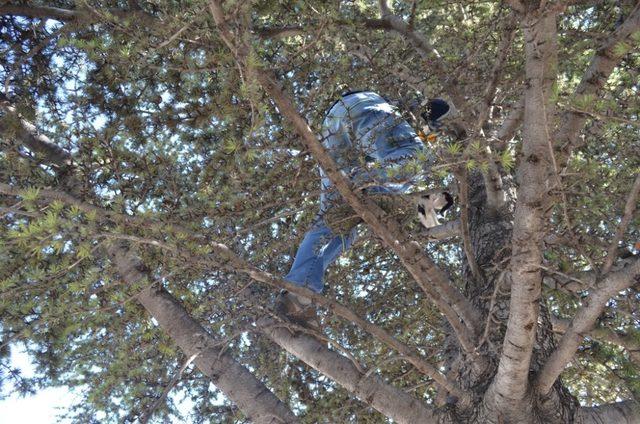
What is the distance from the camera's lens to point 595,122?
11.3ft

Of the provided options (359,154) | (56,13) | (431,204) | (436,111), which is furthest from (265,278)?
(56,13)

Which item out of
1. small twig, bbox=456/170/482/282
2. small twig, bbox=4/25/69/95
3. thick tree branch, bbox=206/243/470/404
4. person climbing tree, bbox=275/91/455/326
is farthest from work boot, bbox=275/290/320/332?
small twig, bbox=4/25/69/95

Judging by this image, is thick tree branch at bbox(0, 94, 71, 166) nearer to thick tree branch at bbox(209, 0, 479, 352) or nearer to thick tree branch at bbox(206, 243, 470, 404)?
thick tree branch at bbox(206, 243, 470, 404)

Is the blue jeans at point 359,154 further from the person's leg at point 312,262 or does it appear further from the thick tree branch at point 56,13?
the thick tree branch at point 56,13

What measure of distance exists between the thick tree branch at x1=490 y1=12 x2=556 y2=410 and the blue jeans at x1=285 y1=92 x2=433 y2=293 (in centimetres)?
47

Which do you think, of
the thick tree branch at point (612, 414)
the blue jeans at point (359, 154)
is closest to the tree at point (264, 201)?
the thick tree branch at point (612, 414)

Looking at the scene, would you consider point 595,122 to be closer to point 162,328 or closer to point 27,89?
point 162,328

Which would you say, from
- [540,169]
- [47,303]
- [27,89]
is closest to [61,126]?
[27,89]

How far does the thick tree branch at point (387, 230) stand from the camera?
2.66 meters

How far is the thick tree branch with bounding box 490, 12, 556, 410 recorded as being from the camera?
8.81 ft

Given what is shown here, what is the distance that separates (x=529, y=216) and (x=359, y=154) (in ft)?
2.68

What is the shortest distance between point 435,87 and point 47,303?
9.84 ft

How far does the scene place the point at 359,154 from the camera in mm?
3064

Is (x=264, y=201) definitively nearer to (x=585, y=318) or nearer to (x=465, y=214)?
(x=465, y=214)
